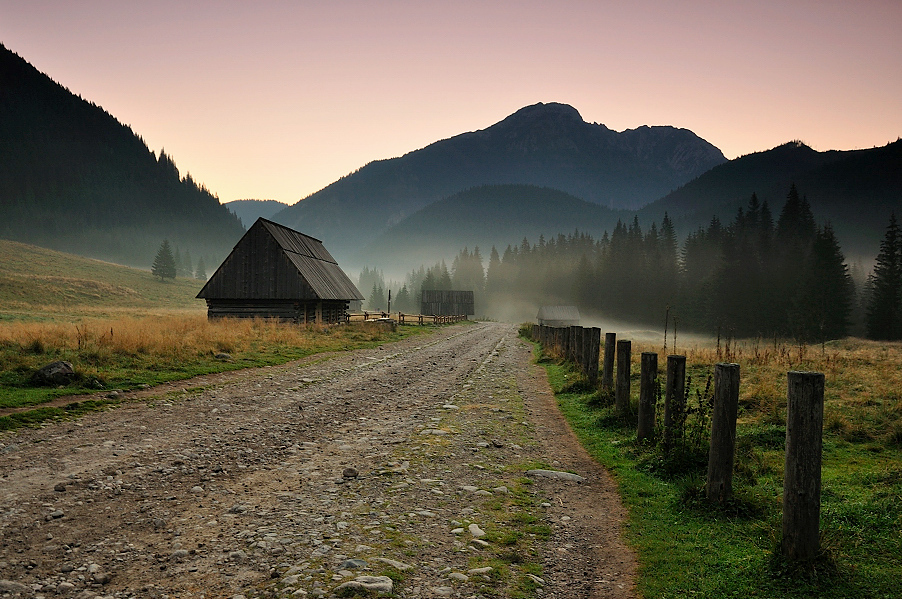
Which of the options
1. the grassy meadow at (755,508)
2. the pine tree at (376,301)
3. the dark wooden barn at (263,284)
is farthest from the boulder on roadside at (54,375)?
the pine tree at (376,301)

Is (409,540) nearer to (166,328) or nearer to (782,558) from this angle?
(782,558)

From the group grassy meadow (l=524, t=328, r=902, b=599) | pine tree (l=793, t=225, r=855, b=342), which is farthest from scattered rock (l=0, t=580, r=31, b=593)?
pine tree (l=793, t=225, r=855, b=342)

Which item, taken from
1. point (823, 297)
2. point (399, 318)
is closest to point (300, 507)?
point (399, 318)

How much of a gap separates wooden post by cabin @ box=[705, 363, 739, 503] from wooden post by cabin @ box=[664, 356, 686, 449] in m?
1.51

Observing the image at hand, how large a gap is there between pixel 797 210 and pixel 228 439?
3432 inches

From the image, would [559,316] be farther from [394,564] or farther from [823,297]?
[394,564]

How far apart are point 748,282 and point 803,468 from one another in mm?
73526

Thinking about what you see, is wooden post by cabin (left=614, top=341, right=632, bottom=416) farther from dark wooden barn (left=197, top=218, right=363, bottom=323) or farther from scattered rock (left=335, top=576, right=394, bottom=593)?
dark wooden barn (left=197, top=218, right=363, bottom=323)

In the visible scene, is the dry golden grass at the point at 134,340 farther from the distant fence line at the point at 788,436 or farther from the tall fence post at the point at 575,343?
the distant fence line at the point at 788,436

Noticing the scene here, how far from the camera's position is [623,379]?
33.5 feet

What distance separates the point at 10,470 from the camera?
236 inches

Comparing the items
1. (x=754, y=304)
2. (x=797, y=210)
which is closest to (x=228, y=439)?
(x=754, y=304)

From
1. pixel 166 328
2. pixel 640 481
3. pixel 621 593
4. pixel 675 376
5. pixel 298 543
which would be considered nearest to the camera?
pixel 621 593

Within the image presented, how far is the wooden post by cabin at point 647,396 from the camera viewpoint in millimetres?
8219
